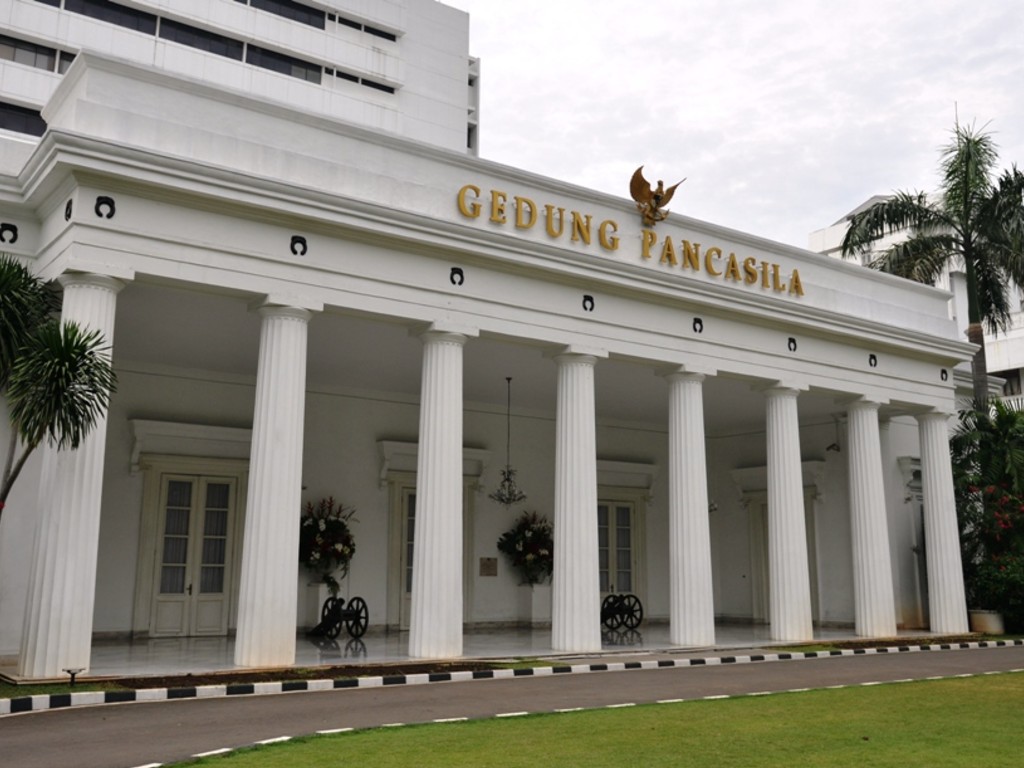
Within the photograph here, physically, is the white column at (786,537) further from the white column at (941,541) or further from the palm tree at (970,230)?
the palm tree at (970,230)

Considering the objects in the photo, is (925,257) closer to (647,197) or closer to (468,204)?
(647,197)

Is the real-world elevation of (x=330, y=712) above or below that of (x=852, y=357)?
below

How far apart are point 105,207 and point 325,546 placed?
752 centimetres

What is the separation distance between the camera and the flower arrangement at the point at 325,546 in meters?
16.6

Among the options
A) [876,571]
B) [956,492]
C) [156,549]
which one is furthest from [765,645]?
[156,549]

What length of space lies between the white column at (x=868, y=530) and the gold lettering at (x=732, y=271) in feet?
12.4

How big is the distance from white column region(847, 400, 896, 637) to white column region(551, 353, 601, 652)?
6.17 meters

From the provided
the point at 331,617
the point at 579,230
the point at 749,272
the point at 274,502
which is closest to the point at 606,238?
the point at 579,230

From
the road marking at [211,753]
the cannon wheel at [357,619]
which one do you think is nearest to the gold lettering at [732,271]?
the cannon wheel at [357,619]

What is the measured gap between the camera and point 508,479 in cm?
1861

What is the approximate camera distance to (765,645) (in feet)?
51.4

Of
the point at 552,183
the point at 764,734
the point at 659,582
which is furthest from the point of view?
the point at 659,582

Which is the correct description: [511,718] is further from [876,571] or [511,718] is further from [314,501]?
[876,571]

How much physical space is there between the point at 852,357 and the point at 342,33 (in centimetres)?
3226
